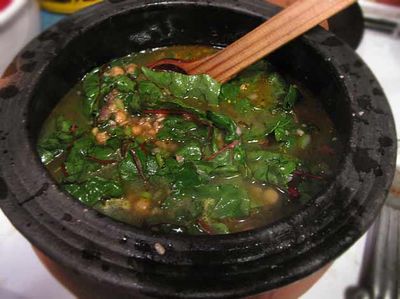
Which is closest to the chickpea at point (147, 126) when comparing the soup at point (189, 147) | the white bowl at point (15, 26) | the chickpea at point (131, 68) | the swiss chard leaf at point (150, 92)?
the soup at point (189, 147)

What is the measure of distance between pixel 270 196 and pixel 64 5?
2584 mm

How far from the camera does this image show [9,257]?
2.07 m

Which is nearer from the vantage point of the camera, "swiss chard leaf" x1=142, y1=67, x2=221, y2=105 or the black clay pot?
the black clay pot

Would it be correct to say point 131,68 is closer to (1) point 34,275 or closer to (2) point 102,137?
(2) point 102,137

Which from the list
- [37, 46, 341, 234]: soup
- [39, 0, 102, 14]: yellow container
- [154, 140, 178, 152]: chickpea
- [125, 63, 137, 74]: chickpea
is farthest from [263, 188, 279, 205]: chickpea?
[39, 0, 102, 14]: yellow container

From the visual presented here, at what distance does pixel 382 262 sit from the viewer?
2057 millimetres

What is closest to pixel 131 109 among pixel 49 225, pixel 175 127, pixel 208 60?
pixel 175 127

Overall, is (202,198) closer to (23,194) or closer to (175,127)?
(175,127)

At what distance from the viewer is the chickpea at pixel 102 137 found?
203 centimetres

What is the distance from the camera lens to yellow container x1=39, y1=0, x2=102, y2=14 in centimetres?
346

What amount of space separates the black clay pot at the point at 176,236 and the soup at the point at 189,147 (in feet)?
0.41

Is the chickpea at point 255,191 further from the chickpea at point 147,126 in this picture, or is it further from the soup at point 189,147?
the chickpea at point 147,126

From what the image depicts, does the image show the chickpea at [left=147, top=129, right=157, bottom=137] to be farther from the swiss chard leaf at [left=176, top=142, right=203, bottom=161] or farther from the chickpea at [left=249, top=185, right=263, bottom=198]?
the chickpea at [left=249, top=185, right=263, bottom=198]

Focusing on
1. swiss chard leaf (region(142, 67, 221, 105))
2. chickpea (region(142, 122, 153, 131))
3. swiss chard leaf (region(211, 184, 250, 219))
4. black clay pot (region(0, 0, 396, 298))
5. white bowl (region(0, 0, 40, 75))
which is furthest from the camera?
white bowl (region(0, 0, 40, 75))
